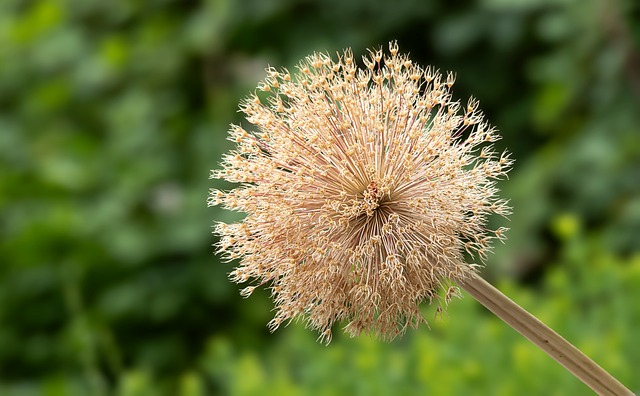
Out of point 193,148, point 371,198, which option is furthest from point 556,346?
point 193,148

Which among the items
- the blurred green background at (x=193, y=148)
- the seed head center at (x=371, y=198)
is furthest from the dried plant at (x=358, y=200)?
the blurred green background at (x=193, y=148)

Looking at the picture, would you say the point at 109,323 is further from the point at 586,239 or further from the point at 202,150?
the point at 586,239

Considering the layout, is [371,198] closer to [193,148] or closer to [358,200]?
[358,200]

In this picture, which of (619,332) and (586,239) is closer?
(619,332)

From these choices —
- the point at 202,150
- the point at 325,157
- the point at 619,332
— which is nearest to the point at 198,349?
the point at 202,150

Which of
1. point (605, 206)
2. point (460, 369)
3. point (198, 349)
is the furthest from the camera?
point (198, 349)

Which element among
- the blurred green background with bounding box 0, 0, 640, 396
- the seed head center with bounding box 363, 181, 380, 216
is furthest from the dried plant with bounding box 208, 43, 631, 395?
the blurred green background with bounding box 0, 0, 640, 396
